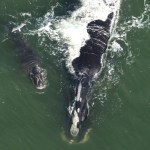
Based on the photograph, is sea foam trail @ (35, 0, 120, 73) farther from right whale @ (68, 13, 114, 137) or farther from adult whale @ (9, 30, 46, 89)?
adult whale @ (9, 30, 46, 89)

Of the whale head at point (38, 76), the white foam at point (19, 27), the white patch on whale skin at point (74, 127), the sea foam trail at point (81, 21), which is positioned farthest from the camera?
the white foam at point (19, 27)

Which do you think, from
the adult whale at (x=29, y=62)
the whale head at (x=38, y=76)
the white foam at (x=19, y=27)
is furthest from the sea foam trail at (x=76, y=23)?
the whale head at (x=38, y=76)

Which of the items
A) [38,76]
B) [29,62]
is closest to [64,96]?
[38,76]

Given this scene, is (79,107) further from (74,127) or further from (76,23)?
(76,23)

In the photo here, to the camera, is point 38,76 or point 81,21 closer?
point 38,76

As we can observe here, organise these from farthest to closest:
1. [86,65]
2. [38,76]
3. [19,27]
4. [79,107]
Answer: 1. [19,27]
2. [86,65]
3. [38,76]
4. [79,107]

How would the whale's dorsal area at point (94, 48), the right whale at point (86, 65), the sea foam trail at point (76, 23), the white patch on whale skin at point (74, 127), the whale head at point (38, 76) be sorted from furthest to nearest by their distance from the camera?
1. the sea foam trail at point (76, 23)
2. the whale's dorsal area at point (94, 48)
3. the whale head at point (38, 76)
4. the right whale at point (86, 65)
5. the white patch on whale skin at point (74, 127)

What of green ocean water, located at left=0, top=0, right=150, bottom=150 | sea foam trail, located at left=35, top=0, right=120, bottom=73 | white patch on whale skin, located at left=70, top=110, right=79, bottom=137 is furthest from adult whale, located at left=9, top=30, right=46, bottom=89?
white patch on whale skin, located at left=70, top=110, right=79, bottom=137

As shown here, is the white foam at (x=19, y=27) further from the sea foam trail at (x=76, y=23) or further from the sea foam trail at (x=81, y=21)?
the sea foam trail at (x=81, y=21)
